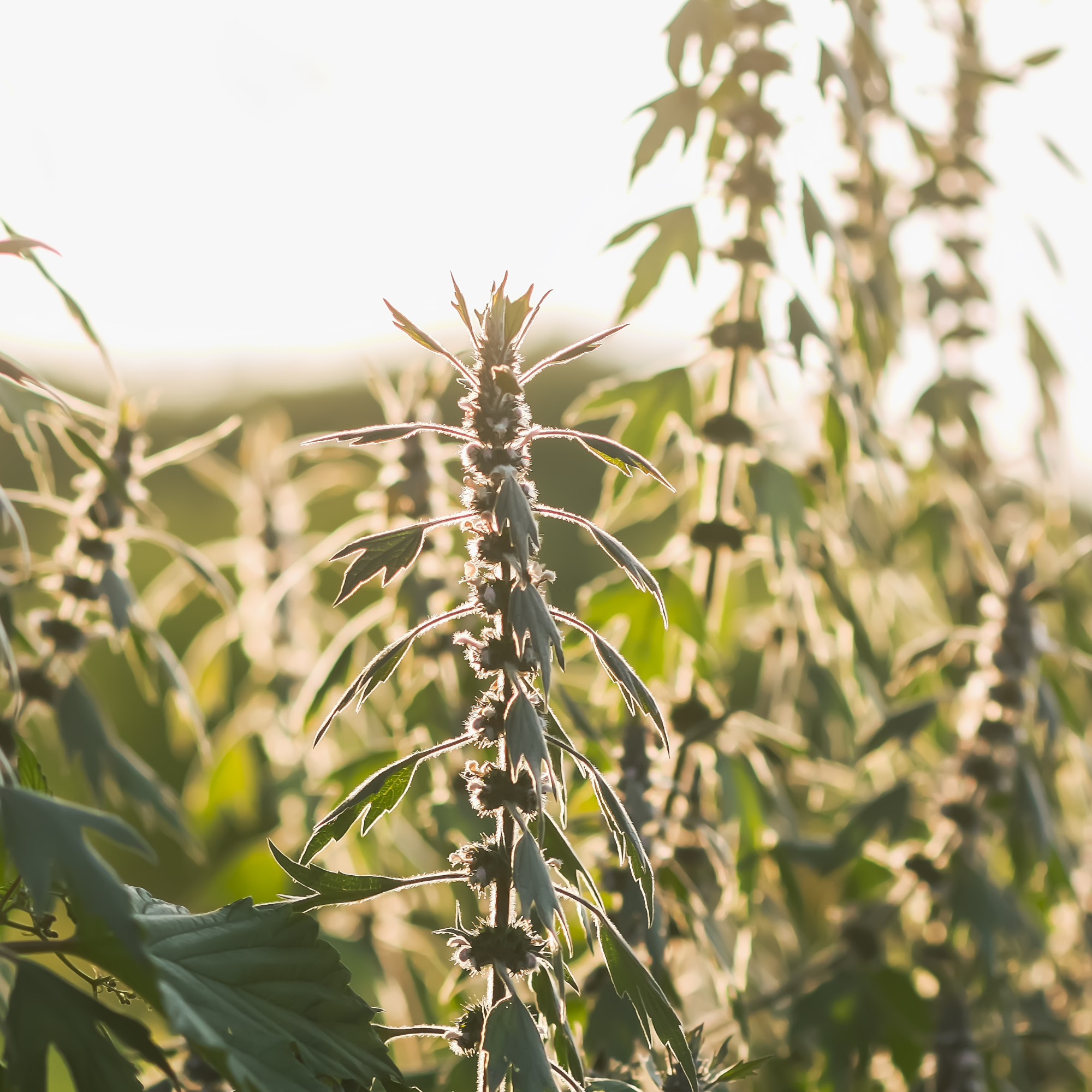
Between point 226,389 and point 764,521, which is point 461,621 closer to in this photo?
point 764,521

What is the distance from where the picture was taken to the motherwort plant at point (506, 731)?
1.63ft

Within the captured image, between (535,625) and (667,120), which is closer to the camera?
(535,625)

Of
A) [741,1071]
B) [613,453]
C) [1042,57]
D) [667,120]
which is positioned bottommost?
[741,1071]

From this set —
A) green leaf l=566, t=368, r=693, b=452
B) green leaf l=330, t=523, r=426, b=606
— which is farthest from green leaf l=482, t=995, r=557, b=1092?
green leaf l=566, t=368, r=693, b=452

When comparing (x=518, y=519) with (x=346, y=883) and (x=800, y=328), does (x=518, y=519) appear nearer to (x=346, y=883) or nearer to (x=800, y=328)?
(x=346, y=883)

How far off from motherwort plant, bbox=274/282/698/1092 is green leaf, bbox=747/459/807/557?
1.45ft

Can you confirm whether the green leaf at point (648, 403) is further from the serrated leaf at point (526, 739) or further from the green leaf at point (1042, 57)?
the green leaf at point (1042, 57)

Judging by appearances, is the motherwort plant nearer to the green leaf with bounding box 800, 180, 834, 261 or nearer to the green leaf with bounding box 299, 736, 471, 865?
the green leaf with bounding box 299, 736, 471, 865

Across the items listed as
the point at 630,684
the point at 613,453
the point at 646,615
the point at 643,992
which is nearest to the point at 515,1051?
the point at 643,992

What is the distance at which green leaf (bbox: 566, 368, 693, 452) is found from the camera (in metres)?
1.02

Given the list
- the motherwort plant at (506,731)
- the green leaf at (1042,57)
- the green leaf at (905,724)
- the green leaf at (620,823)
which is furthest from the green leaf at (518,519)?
the green leaf at (1042,57)

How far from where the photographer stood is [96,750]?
901mm

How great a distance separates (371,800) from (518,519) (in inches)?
8.0

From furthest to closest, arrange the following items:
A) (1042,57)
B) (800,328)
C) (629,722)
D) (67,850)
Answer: (1042,57) < (800,328) < (629,722) < (67,850)
